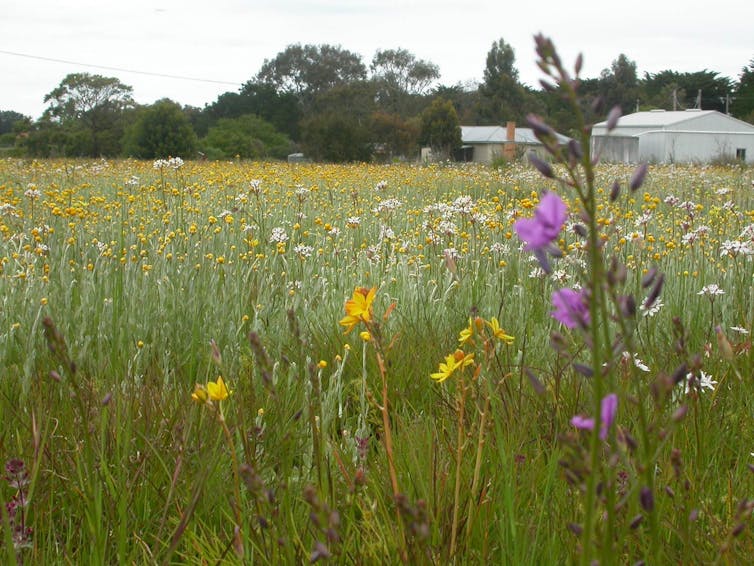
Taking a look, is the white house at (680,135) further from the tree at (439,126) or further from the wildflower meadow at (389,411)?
the wildflower meadow at (389,411)

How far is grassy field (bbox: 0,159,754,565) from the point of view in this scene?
119 centimetres

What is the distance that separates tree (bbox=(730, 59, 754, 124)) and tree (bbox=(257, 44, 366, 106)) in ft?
100

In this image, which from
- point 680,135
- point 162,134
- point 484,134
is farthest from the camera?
point 484,134

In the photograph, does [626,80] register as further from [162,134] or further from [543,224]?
[543,224]

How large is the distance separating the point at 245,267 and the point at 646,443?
384 cm

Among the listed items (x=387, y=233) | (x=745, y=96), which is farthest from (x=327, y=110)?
(x=387, y=233)

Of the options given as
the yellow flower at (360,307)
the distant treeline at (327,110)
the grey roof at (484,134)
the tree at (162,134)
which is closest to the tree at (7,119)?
the distant treeline at (327,110)

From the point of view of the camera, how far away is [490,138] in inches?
2415

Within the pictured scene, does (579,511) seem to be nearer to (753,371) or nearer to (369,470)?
(369,470)

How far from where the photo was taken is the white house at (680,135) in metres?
47.7

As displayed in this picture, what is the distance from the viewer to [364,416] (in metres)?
2.11

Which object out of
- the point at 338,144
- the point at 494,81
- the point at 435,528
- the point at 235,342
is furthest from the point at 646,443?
the point at 494,81

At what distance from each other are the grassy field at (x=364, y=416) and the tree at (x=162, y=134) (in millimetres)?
26784

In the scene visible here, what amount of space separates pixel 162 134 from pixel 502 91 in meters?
46.3
